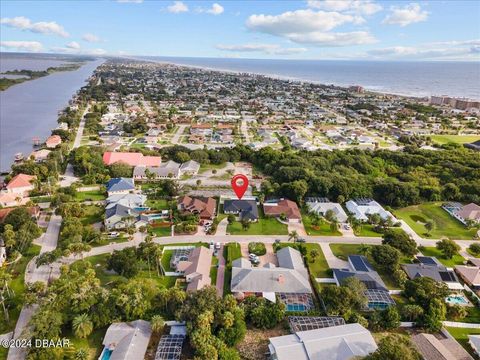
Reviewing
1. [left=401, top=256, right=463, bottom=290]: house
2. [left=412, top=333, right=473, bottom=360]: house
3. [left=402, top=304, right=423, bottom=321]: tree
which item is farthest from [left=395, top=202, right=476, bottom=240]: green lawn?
[left=412, top=333, right=473, bottom=360]: house

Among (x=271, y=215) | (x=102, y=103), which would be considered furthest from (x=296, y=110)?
(x=271, y=215)

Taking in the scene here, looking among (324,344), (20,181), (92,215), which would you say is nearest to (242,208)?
(92,215)

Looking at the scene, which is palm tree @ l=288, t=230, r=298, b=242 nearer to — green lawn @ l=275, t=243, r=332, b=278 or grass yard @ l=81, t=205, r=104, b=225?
green lawn @ l=275, t=243, r=332, b=278

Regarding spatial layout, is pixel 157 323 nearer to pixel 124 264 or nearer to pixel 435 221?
pixel 124 264

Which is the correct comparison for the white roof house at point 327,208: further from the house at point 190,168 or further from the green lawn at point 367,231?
the house at point 190,168

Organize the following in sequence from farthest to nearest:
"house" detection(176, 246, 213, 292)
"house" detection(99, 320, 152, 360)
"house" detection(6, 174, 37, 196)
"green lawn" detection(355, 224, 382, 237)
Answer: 1. "house" detection(6, 174, 37, 196)
2. "green lawn" detection(355, 224, 382, 237)
3. "house" detection(176, 246, 213, 292)
4. "house" detection(99, 320, 152, 360)

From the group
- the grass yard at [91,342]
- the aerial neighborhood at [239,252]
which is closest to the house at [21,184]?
the aerial neighborhood at [239,252]

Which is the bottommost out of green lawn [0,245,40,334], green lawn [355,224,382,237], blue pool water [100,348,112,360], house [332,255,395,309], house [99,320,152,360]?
green lawn [0,245,40,334]
